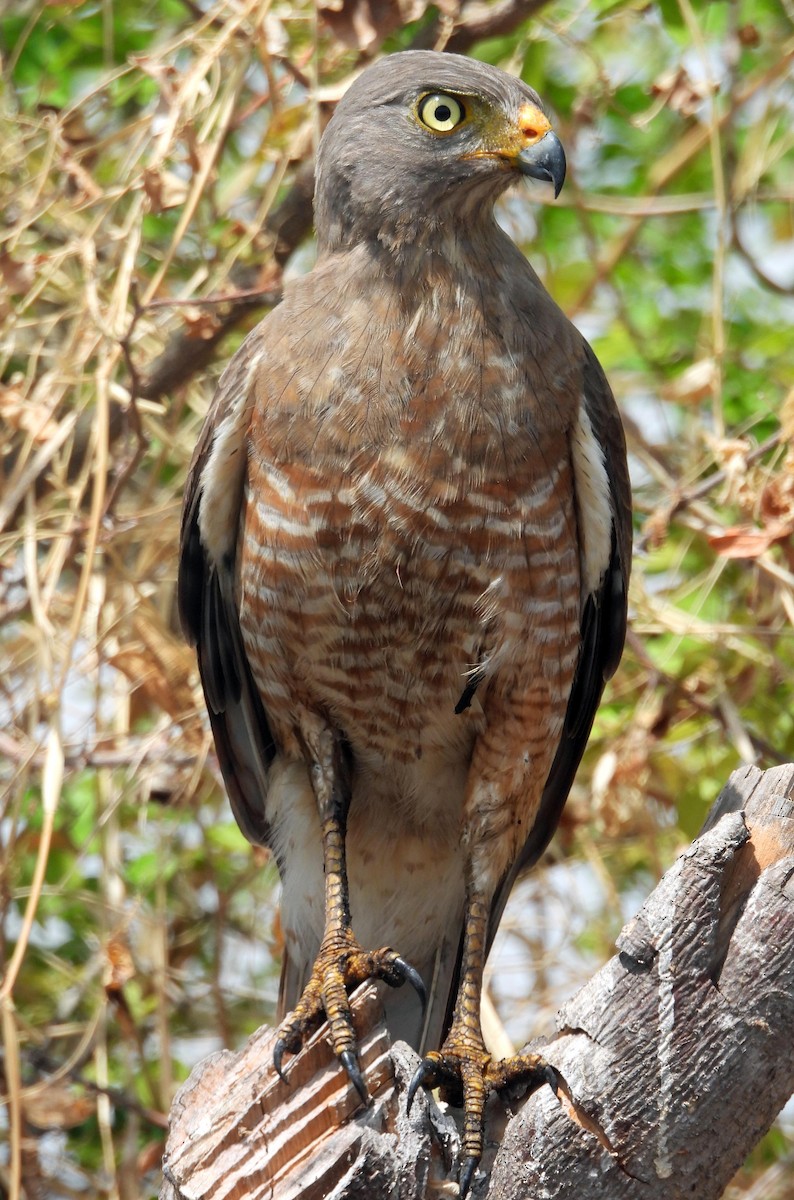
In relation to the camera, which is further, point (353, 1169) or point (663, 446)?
point (663, 446)

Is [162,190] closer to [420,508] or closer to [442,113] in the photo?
[442,113]

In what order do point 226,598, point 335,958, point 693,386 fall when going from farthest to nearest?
point 693,386
point 226,598
point 335,958

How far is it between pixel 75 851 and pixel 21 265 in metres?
1.87

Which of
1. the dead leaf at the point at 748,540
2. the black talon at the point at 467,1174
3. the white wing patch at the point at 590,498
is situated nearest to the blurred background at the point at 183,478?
the dead leaf at the point at 748,540

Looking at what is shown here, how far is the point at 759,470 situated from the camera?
415 centimetres

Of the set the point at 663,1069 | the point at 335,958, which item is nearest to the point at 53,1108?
the point at 335,958

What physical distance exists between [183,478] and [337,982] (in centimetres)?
211

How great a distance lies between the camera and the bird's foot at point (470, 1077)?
2656 millimetres

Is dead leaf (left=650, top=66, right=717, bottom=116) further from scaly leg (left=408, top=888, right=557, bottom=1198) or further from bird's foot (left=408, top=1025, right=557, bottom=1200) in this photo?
bird's foot (left=408, top=1025, right=557, bottom=1200)

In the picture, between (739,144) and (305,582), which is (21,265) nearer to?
(305,582)

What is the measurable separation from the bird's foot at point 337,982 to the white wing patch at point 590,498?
1.00 meters

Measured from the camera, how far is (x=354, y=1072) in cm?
266

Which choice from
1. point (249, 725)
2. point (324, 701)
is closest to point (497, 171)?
point (324, 701)

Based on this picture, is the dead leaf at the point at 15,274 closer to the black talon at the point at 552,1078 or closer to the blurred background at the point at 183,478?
the blurred background at the point at 183,478
